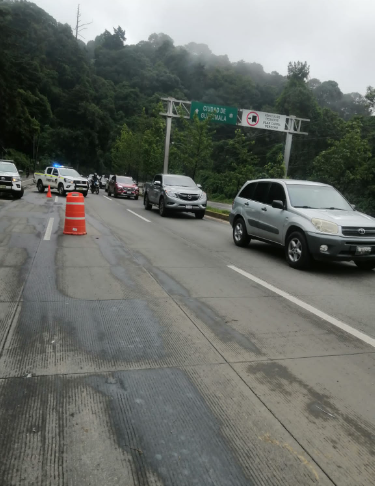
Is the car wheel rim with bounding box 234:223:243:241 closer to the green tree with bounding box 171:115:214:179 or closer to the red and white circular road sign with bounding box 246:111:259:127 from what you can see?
the green tree with bounding box 171:115:214:179

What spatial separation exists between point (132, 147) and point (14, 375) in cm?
5479

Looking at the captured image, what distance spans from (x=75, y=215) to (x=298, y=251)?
5900mm

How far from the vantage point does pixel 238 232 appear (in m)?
11.4

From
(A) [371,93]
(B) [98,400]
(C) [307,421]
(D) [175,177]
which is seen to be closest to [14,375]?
(B) [98,400]

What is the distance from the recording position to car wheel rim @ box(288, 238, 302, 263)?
28.5 feet

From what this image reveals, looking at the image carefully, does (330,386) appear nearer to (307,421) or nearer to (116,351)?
(307,421)

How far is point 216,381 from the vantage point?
3709 millimetres

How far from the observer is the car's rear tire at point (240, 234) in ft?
36.3

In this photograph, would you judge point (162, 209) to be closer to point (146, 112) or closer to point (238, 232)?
point (238, 232)

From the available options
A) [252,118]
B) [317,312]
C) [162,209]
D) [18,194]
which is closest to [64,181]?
[18,194]

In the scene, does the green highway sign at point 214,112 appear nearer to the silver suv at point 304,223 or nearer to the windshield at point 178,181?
the windshield at point 178,181

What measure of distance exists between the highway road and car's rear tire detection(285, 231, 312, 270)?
0.90 m

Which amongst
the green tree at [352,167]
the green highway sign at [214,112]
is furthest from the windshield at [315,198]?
the green tree at [352,167]

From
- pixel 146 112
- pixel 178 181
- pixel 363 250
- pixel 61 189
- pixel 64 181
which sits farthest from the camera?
pixel 146 112
